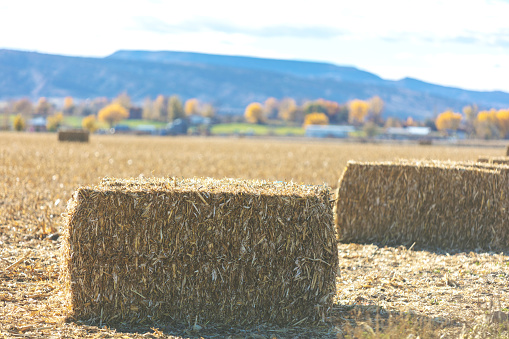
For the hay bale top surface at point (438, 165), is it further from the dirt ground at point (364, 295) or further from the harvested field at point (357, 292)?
the dirt ground at point (364, 295)

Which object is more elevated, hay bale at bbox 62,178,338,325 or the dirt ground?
hay bale at bbox 62,178,338,325

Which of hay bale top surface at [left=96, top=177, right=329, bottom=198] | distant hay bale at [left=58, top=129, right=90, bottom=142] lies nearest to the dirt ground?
hay bale top surface at [left=96, top=177, right=329, bottom=198]

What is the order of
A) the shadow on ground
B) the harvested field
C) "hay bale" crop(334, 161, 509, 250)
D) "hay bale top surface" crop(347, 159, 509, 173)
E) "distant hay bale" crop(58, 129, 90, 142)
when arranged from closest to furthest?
the shadow on ground → the harvested field → "hay bale" crop(334, 161, 509, 250) → "hay bale top surface" crop(347, 159, 509, 173) → "distant hay bale" crop(58, 129, 90, 142)

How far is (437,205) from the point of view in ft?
35.8

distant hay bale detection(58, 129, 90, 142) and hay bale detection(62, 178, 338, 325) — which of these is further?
distant hay bale detection(58, 129, 90, 142)

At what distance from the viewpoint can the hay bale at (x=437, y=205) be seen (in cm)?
1087

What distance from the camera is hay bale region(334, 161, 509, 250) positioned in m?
10.9

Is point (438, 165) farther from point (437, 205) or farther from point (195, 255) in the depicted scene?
point (195, 255)


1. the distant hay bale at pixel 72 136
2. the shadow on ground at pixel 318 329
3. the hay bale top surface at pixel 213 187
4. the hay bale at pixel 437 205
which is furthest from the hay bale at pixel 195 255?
the distant hay bale at pixel 72 136

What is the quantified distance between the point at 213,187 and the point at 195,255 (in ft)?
2.68

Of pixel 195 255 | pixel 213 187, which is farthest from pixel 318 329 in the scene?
pixel 213 187

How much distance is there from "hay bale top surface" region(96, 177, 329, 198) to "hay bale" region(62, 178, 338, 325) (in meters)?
0.04

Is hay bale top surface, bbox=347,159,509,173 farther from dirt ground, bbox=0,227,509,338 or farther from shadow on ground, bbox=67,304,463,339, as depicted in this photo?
shadow on ground, bbox=67,304,463,339

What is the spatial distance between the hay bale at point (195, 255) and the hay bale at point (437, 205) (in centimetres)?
510
